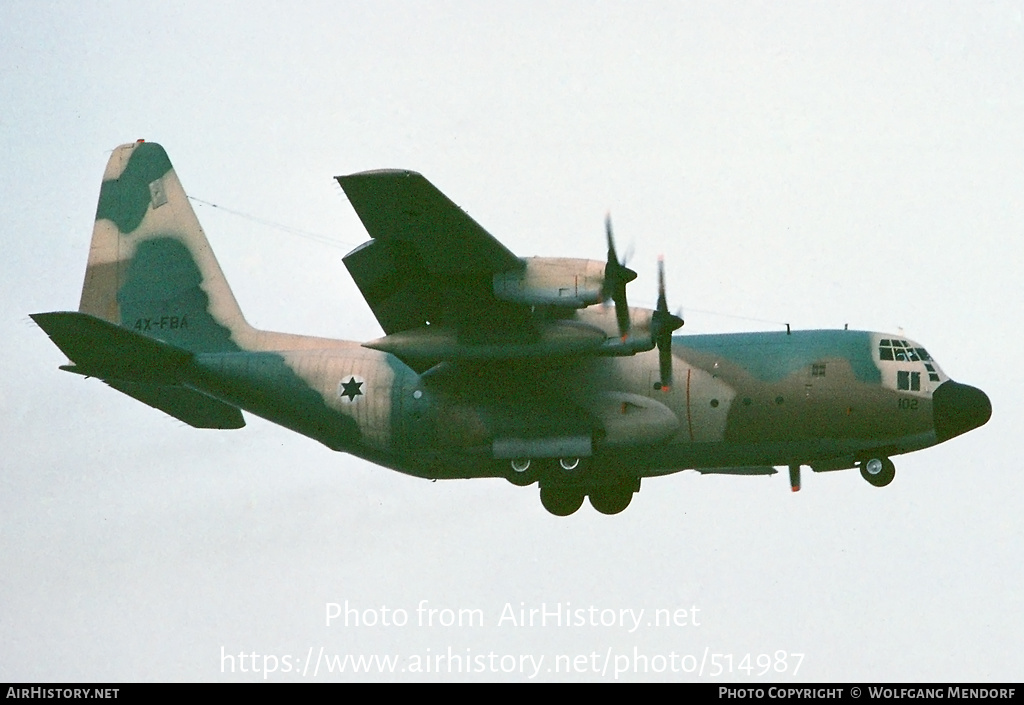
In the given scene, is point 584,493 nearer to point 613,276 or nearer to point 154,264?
point 613,276

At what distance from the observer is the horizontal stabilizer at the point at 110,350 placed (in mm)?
25031

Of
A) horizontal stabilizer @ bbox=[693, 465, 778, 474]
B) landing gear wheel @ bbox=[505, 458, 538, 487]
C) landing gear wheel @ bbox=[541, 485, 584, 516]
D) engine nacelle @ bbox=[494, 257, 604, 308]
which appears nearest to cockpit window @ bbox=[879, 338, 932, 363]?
horizontal stabilizer @ bbox=[693, 465, 778, 474]

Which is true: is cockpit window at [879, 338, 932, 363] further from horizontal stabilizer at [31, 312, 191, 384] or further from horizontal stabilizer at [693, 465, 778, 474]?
horizontal stabilizer at [31, 312, 191, 384]

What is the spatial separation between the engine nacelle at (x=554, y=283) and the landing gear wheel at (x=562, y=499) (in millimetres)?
4567

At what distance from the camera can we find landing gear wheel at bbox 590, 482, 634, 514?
26797mm

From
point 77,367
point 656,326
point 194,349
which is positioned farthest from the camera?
point 194,349

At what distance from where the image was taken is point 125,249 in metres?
28.9

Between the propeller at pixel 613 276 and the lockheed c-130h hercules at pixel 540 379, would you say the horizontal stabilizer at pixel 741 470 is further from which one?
the propeller at pixel 613 276

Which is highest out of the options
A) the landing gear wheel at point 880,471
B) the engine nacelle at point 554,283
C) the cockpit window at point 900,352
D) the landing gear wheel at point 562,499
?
the engine nacelle at point 554,283

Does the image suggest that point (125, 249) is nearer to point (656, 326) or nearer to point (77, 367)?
point (77, 367)

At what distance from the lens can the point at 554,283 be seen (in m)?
23.2

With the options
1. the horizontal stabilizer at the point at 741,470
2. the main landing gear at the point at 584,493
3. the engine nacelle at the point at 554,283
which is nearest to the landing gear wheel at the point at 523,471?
the main landing gear at the point at 584,493
